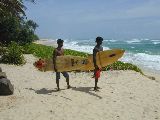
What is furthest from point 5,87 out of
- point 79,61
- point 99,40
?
point 99,40

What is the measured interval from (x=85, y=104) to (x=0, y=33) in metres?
22.4

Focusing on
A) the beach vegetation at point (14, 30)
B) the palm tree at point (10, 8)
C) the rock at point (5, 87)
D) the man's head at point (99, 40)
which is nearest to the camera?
the rock at point (5, 87)

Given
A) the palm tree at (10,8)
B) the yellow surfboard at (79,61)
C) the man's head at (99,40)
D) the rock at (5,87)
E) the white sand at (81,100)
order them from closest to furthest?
the white sand at (81,100), the rock at (5,87), the man's head at (99,40), the yellow surfboard at (79,61), the palm tree at (10,8)

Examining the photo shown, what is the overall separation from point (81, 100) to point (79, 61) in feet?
8.18

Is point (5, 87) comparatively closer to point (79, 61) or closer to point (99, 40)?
point (79, 61)

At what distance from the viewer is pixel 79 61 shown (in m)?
14.4

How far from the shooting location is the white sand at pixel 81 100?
10.6m

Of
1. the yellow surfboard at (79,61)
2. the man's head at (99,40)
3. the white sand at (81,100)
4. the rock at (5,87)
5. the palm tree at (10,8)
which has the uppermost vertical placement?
the palm tree at (10,8)

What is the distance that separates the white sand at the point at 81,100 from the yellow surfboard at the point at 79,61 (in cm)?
83

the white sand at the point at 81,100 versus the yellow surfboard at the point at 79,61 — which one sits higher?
the yellow surfboard at the point at 79,61

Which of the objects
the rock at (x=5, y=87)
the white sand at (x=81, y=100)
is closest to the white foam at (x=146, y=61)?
the white sand at (x=81, y=100)

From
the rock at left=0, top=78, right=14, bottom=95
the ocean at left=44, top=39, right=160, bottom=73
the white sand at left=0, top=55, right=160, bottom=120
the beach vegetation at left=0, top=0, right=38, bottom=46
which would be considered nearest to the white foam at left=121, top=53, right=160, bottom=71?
the ocean at left=44, top=39, right=160, bottom=73

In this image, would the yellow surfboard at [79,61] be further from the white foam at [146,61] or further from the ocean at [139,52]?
the white foam at [146,61]

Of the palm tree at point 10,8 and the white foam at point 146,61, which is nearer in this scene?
the palm tree at point 10,8
